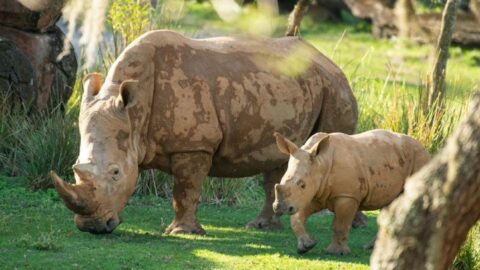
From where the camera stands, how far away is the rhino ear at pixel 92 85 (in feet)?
31.0

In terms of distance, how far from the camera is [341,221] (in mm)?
8812

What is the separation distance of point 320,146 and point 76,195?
72.9 inches

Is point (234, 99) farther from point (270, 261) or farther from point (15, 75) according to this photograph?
point (15, 75)

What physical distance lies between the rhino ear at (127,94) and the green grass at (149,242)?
1.08 meters

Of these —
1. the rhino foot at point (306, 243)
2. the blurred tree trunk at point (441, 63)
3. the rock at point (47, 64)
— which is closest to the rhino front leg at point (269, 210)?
the rhino foot at point (306, 243)

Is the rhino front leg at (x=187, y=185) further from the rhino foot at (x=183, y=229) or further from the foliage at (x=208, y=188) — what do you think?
the foliage at (x=208, y=188)

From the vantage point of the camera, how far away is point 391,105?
13.2 metres

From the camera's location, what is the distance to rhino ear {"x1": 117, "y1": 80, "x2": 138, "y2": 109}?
908cm

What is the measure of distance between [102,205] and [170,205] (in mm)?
2716

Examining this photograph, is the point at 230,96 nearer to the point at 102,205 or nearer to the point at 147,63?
the point at 147,63

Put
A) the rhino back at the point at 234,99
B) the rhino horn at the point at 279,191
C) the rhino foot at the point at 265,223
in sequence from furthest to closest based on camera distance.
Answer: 1. the rhino foot at the point at 265,223
2. the rhino back at the point at 234,99
3. the rhino horn at the point at 279,191

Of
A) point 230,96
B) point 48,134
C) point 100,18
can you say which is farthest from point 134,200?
point 100,18

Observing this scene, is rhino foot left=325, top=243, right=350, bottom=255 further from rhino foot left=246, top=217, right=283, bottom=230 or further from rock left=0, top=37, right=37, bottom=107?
rock left=0, top=37, right=37, bottom=107

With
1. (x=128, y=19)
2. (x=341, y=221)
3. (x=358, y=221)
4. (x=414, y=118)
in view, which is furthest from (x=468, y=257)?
(x=128, y=19)
